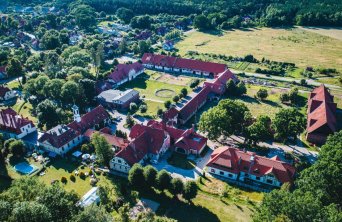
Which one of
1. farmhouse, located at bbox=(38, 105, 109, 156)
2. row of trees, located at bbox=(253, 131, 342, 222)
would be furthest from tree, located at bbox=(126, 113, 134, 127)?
row of trees, located at bbox=(253, 131, 342, 222)

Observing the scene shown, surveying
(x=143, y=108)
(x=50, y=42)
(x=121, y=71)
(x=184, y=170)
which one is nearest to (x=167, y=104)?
(x=143, y=108)

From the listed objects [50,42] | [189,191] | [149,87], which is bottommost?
[149,87]

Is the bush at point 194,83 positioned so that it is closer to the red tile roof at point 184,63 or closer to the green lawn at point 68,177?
the red tile roof at point 184,63

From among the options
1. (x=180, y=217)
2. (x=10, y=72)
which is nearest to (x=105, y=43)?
(x=10, y=72)

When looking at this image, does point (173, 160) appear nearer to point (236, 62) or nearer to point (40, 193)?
point (40, 193)

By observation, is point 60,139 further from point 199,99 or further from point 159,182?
point 199,99

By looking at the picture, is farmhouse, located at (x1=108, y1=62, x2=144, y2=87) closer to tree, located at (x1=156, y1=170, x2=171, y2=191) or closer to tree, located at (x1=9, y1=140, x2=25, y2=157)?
tree, located at (x1=9, y1=140, x2=25, y2=157)
